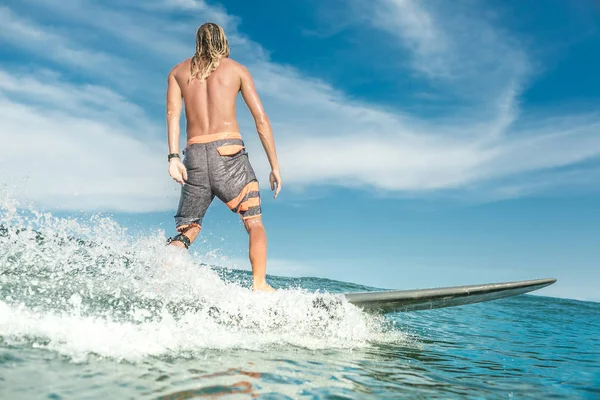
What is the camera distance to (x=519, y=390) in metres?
3.04

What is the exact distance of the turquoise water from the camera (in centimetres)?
230

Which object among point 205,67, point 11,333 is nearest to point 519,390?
point 11,333

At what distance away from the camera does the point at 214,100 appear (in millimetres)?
4844

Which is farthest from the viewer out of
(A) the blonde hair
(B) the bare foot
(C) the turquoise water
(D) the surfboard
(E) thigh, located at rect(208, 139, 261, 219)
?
(A) the blonde hair

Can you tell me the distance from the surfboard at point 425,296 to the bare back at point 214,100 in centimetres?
221

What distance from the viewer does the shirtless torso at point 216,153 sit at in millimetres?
4836

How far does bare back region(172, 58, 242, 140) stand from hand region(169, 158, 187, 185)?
340 millimetres

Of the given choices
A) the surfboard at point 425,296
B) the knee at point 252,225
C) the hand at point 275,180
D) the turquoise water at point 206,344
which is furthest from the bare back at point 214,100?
the surfboard at point 425,296

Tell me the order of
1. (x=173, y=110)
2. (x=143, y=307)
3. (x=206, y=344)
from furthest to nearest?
(x=173, y=110), (x=143, y=307), (x=206, y=344)

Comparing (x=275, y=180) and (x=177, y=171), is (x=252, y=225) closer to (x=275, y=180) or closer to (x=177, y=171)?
(x=275, y=180)

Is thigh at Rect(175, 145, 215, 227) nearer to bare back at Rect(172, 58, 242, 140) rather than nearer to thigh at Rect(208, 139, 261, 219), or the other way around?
thigh at Rect(208, 139, 261, 219)

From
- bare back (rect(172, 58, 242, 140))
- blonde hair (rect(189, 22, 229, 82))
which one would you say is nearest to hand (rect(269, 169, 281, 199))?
bare back (rect(172, 58, 242, 140))

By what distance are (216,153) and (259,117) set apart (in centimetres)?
64

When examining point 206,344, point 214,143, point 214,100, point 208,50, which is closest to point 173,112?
point 214,100
